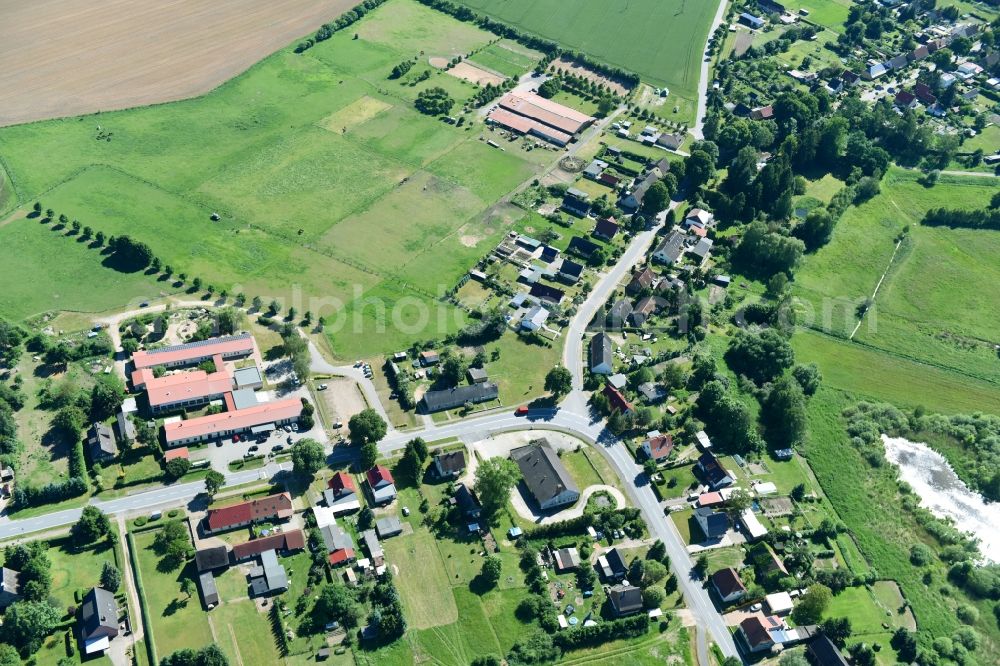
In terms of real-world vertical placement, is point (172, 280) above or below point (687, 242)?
below

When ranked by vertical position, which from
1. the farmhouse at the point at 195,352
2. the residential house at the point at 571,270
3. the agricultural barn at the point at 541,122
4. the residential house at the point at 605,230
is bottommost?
the farmhouse at the point at 195,352

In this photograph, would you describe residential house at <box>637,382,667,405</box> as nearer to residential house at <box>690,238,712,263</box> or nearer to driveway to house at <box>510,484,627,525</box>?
driveway to house at <box>510,484,627,525</box>

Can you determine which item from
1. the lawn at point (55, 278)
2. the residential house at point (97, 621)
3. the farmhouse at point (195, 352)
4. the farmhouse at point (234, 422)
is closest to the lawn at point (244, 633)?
the residential house at point (97, 621)

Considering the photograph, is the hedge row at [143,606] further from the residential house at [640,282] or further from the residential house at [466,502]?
the residential house at [640,282]

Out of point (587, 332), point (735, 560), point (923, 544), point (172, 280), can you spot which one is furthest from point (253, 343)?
point (923, 544)

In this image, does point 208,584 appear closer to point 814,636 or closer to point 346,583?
point 346,583

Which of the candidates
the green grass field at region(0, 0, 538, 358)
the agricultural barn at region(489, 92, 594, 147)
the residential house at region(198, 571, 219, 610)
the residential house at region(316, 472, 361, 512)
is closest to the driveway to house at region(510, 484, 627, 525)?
the residential house at region(316, 472, 361, 512)
